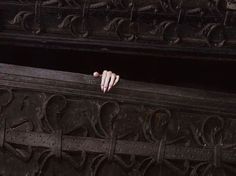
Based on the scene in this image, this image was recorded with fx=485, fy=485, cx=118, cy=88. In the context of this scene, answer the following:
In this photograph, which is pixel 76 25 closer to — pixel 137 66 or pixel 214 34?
pixel 137 66

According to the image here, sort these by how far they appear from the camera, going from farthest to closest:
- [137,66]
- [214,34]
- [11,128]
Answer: [137,66]
[214,34]
[11,128]

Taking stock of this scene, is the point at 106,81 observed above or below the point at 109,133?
above

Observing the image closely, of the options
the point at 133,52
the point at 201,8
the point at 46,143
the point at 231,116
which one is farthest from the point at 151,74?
the point at 46,143

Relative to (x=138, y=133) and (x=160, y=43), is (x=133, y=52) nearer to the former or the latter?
(x=160, y=43)

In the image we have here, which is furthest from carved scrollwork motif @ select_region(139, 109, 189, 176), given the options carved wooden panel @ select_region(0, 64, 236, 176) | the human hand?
the human hand

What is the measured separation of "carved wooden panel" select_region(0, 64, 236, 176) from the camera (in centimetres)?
136

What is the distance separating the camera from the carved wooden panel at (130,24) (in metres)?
1.61

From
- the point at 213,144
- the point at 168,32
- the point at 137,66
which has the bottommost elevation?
the point at 213,144

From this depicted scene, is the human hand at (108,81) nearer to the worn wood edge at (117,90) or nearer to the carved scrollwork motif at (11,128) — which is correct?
the worn wood edge at (117,90)

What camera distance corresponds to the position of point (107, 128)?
4.58ft

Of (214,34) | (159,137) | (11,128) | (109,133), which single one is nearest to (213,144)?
(159,137)

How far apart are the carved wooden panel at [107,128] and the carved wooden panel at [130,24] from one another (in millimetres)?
230

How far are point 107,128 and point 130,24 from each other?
1.33 feet

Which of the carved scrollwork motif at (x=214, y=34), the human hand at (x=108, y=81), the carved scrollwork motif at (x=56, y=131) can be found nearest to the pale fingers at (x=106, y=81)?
the human hand at (x=108, y=81)
